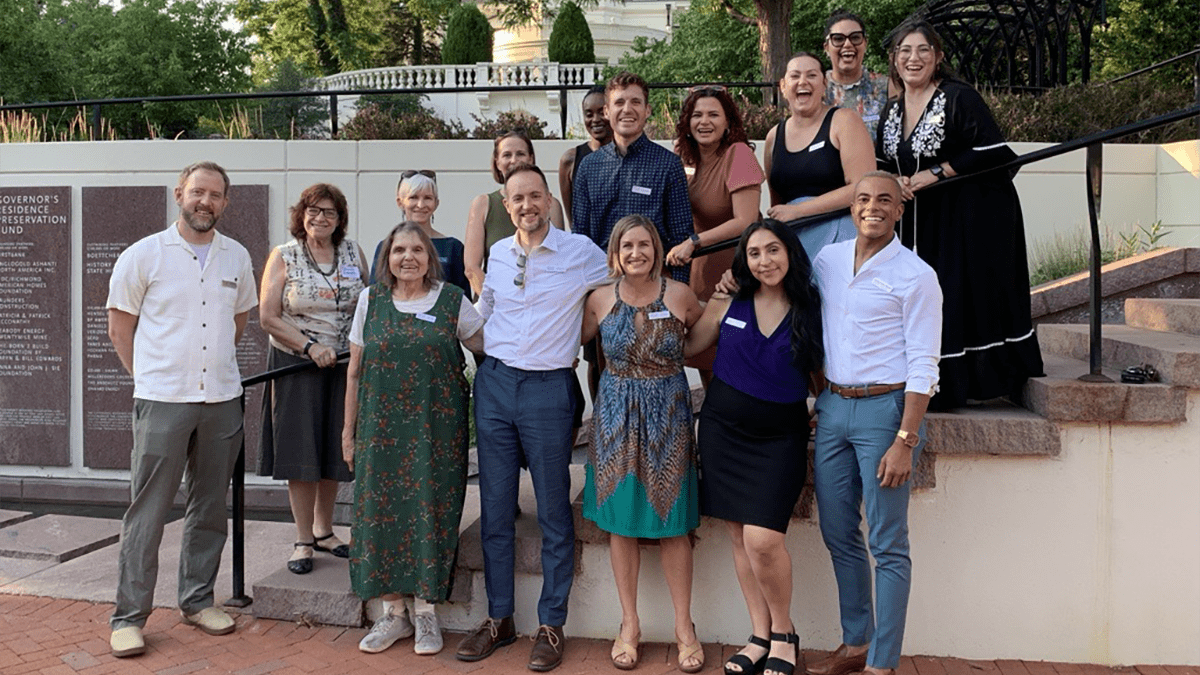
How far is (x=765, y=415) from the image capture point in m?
3.92

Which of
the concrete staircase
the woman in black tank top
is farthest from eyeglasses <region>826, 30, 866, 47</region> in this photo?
the concrete staircase

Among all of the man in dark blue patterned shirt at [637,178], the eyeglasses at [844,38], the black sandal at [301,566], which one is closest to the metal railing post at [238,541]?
the black sandal at [301,566]

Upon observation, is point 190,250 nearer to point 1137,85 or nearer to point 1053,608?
point 1053,608

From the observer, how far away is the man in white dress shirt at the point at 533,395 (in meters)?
4.28

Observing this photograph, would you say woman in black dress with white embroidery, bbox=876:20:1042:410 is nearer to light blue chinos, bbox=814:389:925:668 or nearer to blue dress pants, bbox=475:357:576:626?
light blue chinos, bbox=814:389:925:668

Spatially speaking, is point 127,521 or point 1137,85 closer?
point 127,521

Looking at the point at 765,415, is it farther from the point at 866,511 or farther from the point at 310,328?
the point at 310,328

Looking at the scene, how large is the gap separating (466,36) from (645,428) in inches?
948

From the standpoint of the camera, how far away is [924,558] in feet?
14.0

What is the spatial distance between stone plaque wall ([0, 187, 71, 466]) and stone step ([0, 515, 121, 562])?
2.22 m

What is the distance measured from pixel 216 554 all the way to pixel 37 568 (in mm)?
1773

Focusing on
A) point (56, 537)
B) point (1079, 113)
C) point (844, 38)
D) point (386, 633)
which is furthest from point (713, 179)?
point (1079, 113)

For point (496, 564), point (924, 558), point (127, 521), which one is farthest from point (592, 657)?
point (127, 521)

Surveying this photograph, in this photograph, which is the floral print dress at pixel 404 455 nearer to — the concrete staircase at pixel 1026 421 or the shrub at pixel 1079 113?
the concrete staircase at pixel 1026 421
